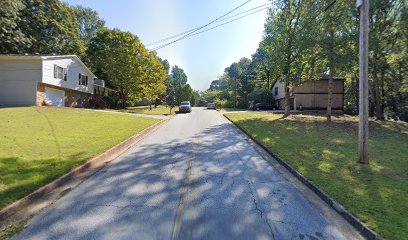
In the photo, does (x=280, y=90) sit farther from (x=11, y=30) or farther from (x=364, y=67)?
(x=11, y=30)

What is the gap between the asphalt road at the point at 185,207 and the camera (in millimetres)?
3926

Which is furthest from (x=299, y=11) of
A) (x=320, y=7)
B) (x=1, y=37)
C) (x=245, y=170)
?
(x=1, y=37)

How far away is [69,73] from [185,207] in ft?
95.7

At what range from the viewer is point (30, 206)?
4801 mm

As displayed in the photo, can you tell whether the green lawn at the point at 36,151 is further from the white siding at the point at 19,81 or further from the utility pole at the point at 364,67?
the white siding at the point at 19,81

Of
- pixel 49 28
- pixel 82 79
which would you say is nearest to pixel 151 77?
pixel 82 79

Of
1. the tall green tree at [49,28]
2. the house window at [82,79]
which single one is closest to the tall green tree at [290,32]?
the house window at [82,79]

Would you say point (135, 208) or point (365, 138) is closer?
point (135, 208)

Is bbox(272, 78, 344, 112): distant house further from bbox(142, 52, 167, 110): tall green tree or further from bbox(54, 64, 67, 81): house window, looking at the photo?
bbox(54, 64, 67, 81): house window

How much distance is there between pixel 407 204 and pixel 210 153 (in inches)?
239

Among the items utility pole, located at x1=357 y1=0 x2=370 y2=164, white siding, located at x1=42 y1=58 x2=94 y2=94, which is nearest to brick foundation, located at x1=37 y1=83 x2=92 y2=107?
white siding, located at x1=42 y1=58 x2=94 y2=94

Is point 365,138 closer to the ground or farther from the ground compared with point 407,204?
farther from the ground

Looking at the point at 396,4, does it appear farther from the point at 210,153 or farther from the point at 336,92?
the point at 210,153

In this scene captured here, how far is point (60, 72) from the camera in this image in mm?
26938
